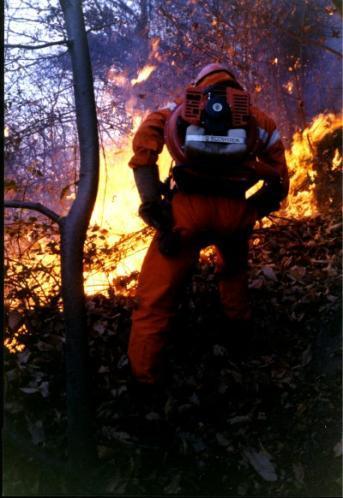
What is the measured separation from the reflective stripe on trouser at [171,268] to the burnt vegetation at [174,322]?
310 millimetres

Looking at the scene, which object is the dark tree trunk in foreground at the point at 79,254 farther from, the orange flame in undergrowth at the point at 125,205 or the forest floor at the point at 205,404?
the orange flame in undergrowth at the point at 125,205

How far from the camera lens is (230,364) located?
3.32 m

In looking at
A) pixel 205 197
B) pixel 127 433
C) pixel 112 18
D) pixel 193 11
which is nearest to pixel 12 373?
pixel 127 433

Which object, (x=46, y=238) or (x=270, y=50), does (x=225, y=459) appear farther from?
(x=270, y=50)

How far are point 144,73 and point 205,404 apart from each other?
12.0ft

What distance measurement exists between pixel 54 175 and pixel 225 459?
2.60 meters

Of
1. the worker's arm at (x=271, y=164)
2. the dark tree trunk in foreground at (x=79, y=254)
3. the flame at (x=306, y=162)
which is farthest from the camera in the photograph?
the flame at (x=306, y=162)

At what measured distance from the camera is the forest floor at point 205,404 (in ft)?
7.81

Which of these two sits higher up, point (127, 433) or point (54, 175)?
point (54, 175)

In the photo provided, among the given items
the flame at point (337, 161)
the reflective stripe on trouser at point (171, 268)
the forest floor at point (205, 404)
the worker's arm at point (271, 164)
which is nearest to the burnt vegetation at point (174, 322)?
the forest floor at point (205, 404)

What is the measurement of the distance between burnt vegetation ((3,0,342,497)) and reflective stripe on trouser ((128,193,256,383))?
31cm

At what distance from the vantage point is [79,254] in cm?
239

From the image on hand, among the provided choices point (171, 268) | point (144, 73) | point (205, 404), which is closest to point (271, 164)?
point (171, 268)

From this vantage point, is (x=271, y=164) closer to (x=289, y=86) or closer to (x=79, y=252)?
(x=79, y=252)
